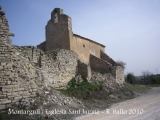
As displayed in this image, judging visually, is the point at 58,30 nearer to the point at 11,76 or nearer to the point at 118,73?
the point at 118,73

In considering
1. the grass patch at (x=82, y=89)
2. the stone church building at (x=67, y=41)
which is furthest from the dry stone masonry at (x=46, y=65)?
the grass patch at (x=82, y=89)

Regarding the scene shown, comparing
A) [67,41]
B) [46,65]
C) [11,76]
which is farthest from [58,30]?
[11,76]

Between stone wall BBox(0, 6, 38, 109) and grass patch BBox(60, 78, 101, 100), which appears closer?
stone wall BBox(0, 6, 38, 109)

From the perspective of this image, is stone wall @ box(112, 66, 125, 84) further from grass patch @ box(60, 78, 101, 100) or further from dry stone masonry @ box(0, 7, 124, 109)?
grass patch @ box(60, 78, 101, 100)

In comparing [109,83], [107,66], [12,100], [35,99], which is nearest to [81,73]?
[109,83]

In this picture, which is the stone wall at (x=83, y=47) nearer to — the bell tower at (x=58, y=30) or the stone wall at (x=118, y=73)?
the bell tower at (x=58, y=30)

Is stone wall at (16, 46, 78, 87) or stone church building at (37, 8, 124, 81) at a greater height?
stone church building at (37, 8, 124, 81)

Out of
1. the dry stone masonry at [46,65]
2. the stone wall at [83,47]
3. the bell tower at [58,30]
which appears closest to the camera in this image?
the dry stone masonry at [46,65]

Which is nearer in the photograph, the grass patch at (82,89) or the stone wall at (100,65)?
the grass patch at (82,89)

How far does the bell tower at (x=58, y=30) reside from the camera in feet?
69.8

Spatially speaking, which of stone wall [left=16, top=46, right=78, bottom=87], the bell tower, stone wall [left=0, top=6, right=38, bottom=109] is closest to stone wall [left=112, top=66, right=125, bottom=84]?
stone wall [left=16, top=46, right=78, bottom=87]

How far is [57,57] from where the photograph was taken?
15945 millimetres

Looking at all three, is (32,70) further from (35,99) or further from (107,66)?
(107,66)

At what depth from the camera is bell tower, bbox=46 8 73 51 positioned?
21.3 m
